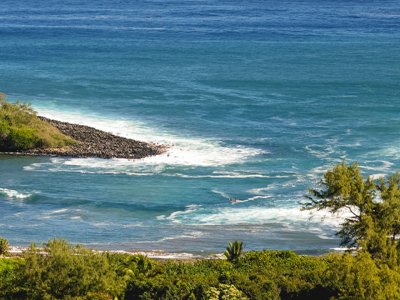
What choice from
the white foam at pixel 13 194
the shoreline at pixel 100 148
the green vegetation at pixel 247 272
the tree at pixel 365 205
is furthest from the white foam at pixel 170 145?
the tree at pixel 365 205

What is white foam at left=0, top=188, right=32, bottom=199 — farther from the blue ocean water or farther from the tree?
the tree

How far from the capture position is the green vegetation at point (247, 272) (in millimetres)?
57812

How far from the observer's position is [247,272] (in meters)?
66.2

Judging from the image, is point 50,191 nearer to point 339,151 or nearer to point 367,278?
point 339,151

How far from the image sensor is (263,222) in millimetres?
91188

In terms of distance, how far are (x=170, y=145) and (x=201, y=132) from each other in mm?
8875

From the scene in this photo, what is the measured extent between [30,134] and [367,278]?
64402mm

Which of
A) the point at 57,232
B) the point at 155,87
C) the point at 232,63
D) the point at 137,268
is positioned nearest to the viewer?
the point at 137,268

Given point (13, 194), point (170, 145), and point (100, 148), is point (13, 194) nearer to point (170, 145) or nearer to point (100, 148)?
point (100, 148)

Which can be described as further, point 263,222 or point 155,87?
point 155,87

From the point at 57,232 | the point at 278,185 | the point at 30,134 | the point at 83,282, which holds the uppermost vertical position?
the point at 30,134

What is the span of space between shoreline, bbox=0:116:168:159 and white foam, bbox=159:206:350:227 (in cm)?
1885

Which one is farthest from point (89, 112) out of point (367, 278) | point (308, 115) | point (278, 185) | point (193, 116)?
point (367, 278)

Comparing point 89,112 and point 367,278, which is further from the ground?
point 89,112
